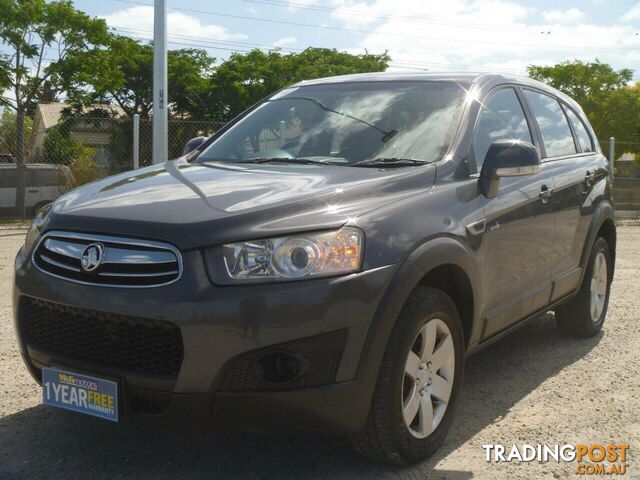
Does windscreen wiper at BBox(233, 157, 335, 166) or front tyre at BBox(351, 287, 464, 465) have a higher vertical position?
windscreen wiper at BBox(233, 157, 335, 166)

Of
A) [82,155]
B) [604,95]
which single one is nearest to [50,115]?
[82,155]

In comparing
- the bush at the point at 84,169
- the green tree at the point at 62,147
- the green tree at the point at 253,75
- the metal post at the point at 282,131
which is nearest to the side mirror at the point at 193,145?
the metal post at the point at 282,131

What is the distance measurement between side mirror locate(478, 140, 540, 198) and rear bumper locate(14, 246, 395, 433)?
111 cm

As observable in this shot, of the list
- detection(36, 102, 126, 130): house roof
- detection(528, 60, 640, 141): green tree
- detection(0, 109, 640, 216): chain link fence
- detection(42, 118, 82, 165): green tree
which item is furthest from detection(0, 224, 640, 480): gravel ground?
detection(528, 60, 640, 141): green tree

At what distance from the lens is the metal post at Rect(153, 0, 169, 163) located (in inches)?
505

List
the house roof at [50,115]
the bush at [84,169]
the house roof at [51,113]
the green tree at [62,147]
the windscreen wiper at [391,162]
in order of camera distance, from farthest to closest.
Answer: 1. the house roof at [50,115]
2. the house roof at [51,113]
3. the green tree at [62,147]
4. the bush at [84,169]
5. the windscreen wiper at [391,162]

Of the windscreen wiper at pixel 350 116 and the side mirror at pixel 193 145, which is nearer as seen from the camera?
the windscreen wiper at pixel 350 116

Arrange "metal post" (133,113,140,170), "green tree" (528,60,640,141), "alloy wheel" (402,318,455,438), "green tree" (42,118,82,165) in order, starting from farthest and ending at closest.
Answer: "green tree" (528,60,640,141)
"green tree" (42,118,82,165)
"metal post" (133,113,140,170)
"alloy wheel" (402,318,455,438)

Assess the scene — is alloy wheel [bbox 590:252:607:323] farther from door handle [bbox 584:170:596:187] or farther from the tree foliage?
the tree foliage

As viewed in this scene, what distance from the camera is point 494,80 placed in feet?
14.6

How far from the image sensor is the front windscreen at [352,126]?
385 centimetres

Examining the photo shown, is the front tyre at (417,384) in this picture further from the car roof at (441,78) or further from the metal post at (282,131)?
the car roof at (441,78)

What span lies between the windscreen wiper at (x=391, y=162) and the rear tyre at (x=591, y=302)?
7.17 ft

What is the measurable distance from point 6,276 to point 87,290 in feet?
18.0
